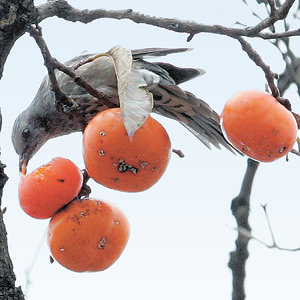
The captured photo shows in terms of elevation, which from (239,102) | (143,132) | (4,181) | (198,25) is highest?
(198,25)

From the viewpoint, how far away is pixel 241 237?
2270 millimetres

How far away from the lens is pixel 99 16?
6.04 ft

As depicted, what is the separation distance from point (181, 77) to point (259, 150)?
2268 millimetres

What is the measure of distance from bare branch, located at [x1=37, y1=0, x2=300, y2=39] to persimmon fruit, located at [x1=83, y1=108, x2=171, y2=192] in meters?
0.34

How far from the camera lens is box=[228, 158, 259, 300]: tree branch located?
2.17 m

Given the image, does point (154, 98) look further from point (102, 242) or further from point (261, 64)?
Result: point (261, 64)

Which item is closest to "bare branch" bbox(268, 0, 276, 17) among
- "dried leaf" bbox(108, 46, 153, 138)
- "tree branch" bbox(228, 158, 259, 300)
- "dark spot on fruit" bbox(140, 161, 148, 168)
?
"dried leaf" bbox(108, 46, 153, 138)

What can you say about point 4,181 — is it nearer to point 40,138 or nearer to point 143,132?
point 143,132

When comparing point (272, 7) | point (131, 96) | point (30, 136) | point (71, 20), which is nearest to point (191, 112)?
point (30, 136)

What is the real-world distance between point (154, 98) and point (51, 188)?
182 cm

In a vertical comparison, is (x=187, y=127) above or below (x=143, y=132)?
above

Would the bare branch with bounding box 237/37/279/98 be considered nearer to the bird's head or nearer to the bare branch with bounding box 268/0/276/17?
the bare branch with bounding box 268/0/276/17

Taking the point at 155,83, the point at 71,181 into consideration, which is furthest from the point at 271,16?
the point at 155,83

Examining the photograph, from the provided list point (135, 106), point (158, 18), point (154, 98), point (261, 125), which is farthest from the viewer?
point (154, 98)
